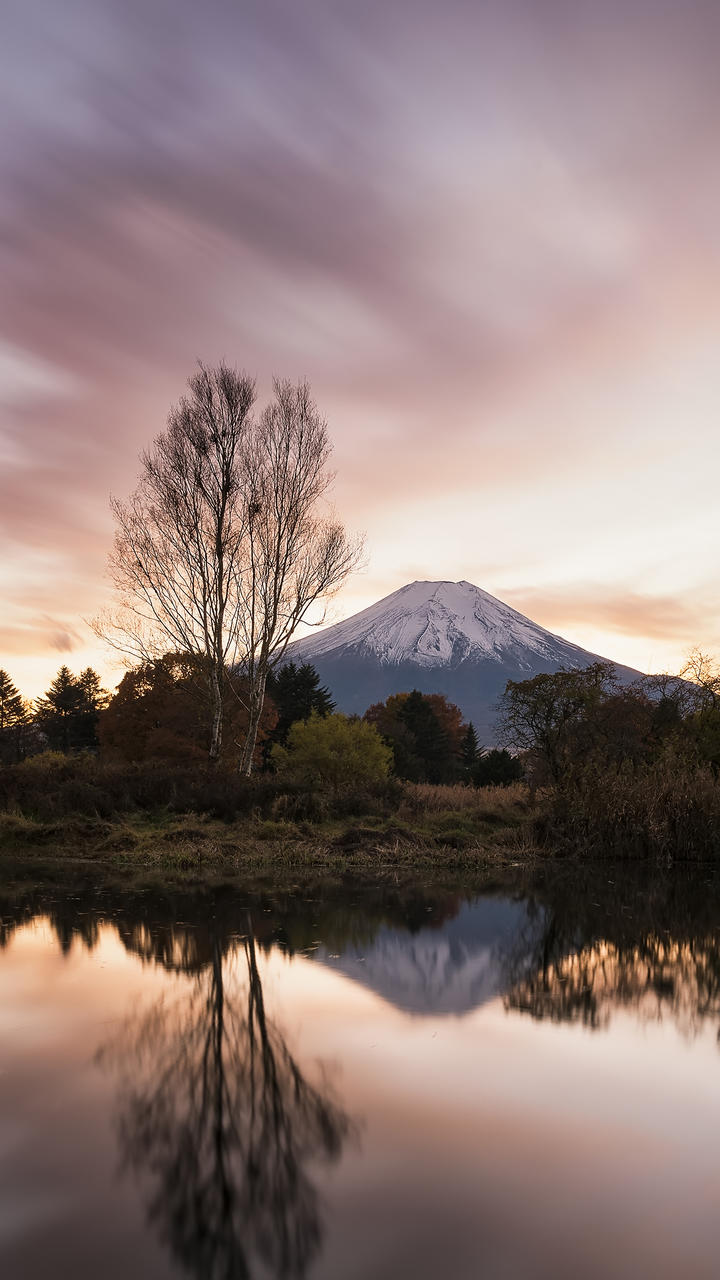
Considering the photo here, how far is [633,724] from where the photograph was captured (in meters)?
22.5

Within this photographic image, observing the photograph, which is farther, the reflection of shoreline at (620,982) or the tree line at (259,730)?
the tree line at (259,730)

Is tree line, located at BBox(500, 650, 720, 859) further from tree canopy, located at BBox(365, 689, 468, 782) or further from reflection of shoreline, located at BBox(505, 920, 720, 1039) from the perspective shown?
tree canopy, located at BBox(365, 689, 468, 782)

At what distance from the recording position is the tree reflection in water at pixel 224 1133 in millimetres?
3250

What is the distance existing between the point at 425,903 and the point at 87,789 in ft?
30.7

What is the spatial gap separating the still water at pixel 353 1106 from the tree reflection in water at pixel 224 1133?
0.01m

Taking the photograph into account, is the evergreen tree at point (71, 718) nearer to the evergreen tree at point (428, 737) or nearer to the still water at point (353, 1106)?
the evergreen tree at point (428, 737)

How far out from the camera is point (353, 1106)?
14.8 ft

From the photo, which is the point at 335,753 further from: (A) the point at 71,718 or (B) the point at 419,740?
(A) the point at 71,718

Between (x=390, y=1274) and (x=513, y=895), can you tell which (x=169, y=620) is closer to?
(x=513, y=895)

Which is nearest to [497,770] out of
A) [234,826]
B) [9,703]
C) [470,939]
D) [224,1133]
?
[234,826]

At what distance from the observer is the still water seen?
322 cm

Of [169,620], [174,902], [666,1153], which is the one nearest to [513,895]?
[174,902]

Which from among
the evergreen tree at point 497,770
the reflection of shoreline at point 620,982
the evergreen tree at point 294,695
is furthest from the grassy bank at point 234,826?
the evergreen tree at point 294,695

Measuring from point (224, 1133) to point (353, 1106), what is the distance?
73 cm
